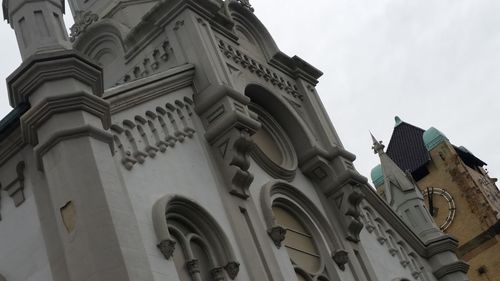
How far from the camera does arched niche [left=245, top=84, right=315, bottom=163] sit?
2259cm

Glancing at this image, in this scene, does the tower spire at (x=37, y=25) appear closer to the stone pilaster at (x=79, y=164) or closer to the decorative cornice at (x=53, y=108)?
the stone pilaster at (x=79, y=164)

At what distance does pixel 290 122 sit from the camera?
74.8ft

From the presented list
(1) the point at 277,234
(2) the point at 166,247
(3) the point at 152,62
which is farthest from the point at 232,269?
(3) the point at 152,62

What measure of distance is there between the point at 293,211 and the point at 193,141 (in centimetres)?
384

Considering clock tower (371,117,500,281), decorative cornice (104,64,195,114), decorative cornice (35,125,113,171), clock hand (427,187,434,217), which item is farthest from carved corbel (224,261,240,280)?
clock hand (427,187,434,217)

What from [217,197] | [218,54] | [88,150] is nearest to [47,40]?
[88,150]

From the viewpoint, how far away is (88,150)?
1400cm

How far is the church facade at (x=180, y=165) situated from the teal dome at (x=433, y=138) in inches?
1178

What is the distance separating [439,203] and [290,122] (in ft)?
115

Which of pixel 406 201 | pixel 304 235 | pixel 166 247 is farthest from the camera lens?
pixel 406 201

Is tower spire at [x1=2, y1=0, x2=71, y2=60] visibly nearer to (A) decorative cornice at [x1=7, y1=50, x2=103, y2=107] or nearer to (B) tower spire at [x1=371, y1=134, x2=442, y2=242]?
(A) decorative cornice at [x1=7, y1=50, x2=103, y2=107]

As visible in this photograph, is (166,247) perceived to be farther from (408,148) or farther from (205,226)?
(408,148)

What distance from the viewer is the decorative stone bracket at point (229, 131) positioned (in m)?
18.5

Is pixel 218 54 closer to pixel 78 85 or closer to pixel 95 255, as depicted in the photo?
pixel 78 85
